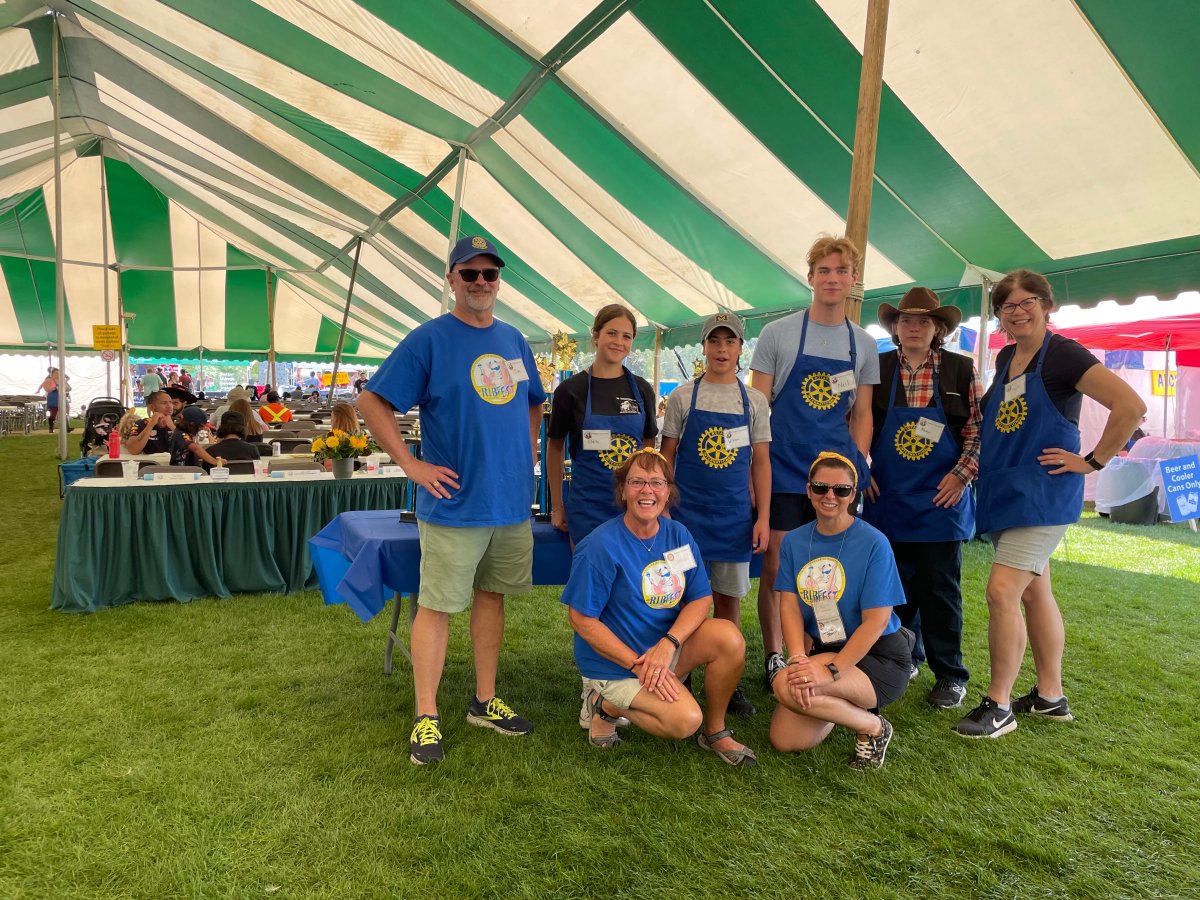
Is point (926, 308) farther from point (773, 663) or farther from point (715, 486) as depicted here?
point (773, 663)

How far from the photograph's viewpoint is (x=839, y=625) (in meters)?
2.27

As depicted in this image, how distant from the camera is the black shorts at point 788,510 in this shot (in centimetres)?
262

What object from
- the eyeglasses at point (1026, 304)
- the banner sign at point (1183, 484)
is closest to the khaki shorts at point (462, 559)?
the eyeglasses at point (1026, 304)

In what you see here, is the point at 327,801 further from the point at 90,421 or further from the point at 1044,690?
the point at 90,421

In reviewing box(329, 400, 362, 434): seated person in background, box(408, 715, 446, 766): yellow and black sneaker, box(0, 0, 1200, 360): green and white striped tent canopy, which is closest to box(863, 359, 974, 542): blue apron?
box(408, 715, 446, 766): yellow and black sneaker

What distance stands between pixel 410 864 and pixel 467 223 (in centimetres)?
779

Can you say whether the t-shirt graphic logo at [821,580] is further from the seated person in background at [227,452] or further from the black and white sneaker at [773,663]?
the seated person in background at [227,452]

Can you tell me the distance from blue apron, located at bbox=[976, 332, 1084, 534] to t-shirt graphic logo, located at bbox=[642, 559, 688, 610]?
1.07 meters

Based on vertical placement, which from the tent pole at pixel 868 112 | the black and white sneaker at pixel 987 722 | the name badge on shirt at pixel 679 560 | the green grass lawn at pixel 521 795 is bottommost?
the green grass lawn at pixel 521 795

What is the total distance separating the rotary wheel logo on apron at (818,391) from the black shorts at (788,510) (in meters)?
0.32

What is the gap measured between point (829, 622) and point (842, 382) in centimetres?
82

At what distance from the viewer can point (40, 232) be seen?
14492mm

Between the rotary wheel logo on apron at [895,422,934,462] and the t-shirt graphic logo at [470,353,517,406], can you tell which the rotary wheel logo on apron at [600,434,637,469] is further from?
the rotary wheel logo on apron at [895,422,934,462]

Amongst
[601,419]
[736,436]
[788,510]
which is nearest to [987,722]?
[788,510]
